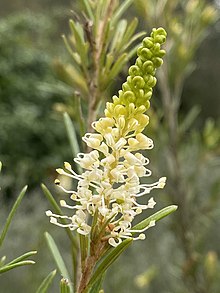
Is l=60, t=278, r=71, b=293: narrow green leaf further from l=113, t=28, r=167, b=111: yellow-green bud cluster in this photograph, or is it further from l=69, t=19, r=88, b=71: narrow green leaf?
l=69, t=19, r=88, b=71: narrow green leaf

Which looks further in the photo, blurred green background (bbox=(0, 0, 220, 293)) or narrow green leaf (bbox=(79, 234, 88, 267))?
blurred green background (bbox=(0, 0, 220, 293))

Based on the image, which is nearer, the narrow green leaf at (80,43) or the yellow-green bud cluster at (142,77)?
the yellow-green bud cluster at (142,77)

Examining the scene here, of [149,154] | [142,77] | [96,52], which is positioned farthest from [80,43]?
[149,154]

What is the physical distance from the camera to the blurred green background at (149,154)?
1289mm

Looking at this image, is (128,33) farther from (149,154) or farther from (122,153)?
(149,154)

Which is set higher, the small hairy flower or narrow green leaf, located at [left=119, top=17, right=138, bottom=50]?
narrow green leaf, located at [left=119, top=17, right=138, bottom=50]

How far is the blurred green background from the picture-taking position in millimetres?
1289

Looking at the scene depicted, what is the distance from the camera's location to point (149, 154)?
1.37 m

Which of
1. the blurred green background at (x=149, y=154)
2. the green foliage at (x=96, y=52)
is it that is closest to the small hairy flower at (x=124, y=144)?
the green foliage at (x=96, y=52)

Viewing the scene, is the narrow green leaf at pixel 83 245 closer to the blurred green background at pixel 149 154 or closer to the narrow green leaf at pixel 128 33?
the narrow green leaf at pixel 128 33

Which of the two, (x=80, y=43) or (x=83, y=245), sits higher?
(x=80, y=43)

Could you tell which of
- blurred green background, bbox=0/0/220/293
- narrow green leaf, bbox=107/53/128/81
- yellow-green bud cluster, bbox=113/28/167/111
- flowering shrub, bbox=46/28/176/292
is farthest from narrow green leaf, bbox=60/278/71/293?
blurred green background, bbox=0/0/220/293

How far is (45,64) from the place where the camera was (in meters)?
2.88

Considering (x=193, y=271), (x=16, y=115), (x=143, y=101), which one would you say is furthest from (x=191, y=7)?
(x=16, y=115)
